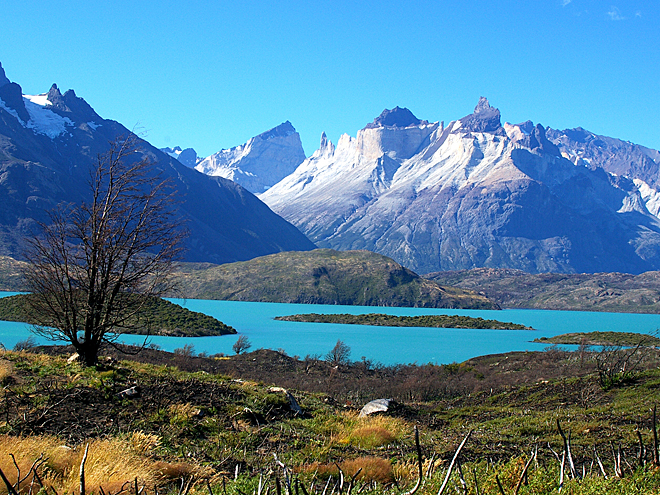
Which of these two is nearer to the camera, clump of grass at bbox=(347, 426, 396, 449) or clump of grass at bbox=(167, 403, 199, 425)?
clump of grass at bbox=(167, 403, 199, 425)

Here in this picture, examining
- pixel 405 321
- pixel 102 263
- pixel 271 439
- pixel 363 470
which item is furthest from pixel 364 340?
pixel 363 470

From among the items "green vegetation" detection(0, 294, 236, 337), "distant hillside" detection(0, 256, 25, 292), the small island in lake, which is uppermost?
"distant hillside" detection(0, 256, 25, 292)

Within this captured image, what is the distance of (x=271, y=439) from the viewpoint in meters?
10.7

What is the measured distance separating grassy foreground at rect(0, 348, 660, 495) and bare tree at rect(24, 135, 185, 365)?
136 centimetres

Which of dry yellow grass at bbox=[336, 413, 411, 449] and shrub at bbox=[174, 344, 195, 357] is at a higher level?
dry yellow grass at bbox=[336, 413, 411, 449]

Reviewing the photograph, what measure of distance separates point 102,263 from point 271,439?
7591 millimetres

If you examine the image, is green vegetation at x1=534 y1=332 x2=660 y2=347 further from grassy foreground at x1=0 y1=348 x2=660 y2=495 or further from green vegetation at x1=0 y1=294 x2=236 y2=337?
green vegetation at x1=0 y1=294 x2=236 y2=337

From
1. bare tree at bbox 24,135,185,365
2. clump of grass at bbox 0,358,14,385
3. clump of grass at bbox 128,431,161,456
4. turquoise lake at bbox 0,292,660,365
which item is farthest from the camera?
turquoise lake at bbox 0,292,660,365

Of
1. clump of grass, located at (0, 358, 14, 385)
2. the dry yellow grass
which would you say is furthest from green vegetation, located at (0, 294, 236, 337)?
the dry yellow grass

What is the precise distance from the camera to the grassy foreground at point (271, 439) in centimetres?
576

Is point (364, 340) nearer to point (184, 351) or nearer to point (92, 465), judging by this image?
point (184, 351)

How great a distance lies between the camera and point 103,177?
1562 centimetres

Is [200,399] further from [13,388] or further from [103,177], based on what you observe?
[103,177]

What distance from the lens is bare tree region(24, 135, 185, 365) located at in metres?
14.9
